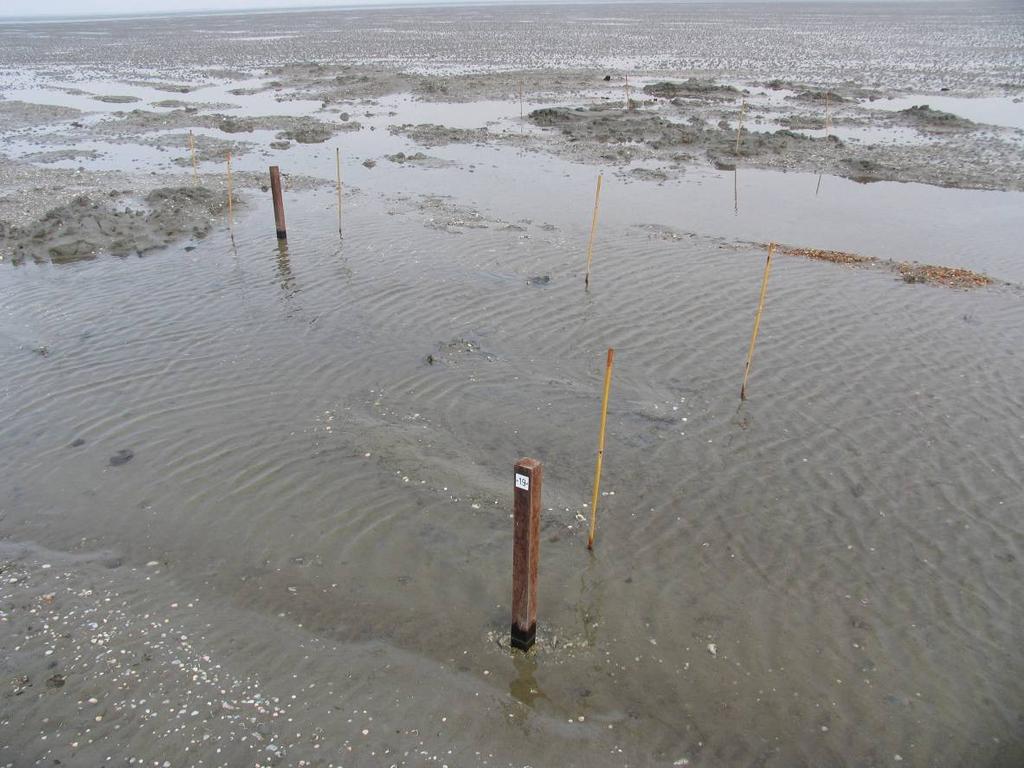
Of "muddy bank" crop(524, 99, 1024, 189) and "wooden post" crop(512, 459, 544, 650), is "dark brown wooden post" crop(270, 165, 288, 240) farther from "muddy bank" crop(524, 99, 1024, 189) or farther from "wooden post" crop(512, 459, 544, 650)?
"wooden post" crop(512, 459, 544, 650)

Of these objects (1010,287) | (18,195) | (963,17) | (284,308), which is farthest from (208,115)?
(963,17)

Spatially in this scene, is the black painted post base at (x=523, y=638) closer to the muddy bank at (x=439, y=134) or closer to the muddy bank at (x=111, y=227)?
the muddy bank at (x=111, y=227)

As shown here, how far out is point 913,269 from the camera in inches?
650

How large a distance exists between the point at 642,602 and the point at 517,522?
2.21 m

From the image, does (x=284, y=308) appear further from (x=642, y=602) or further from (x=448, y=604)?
→ (x=642, y=602)

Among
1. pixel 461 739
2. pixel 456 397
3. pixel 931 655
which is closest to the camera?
pixel 461 739

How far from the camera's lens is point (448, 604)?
7934 mm

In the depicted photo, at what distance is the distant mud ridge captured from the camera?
52.0 feet

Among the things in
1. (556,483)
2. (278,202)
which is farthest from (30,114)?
(556,483)

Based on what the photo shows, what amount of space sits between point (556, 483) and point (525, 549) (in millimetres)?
3090

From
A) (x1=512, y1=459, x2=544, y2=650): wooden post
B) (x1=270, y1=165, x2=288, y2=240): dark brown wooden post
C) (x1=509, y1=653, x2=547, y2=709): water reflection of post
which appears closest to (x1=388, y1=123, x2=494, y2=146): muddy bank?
(x1=270, y1=165, x2=288, y2=240): dark brown wooden post

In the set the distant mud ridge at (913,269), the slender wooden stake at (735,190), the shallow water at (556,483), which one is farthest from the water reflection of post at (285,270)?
the slender wooden stake at (735,190)

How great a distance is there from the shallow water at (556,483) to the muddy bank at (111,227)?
2.84 ft

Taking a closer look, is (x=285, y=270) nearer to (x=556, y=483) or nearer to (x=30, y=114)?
(x=556, y=483)
